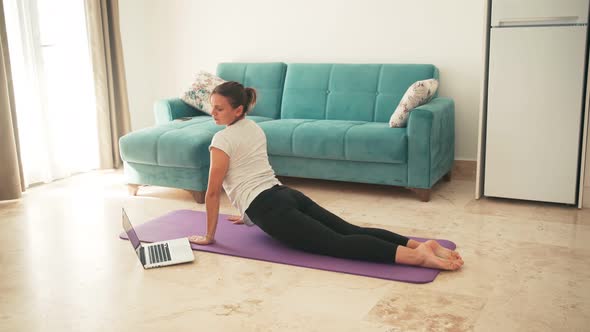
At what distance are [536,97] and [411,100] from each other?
0.78 metres

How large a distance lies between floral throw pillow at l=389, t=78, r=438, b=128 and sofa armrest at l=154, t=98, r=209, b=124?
1777mm

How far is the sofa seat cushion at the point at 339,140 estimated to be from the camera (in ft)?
13.7

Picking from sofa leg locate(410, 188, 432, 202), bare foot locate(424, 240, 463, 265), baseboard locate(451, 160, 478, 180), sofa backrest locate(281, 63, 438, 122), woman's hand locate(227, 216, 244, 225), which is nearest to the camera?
bare foot locate(424, 240, 463, 265)

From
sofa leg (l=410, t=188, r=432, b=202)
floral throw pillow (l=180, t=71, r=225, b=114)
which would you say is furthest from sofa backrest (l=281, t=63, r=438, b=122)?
sofa leg (l=410, t=188, r=432, b=202)

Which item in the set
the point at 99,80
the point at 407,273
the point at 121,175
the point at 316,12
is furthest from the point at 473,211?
the point at 99,80

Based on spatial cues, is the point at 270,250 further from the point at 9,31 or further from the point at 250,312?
the point at 9,31

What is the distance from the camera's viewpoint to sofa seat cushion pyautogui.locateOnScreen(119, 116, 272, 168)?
4227mm

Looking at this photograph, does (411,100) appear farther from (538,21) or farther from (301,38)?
(301,38)

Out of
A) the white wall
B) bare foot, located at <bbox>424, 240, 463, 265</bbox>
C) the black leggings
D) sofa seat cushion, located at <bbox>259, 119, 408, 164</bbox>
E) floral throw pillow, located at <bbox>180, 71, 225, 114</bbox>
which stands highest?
the white wall

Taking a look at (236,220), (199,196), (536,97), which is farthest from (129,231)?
(536,97)

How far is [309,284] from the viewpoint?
111 inches

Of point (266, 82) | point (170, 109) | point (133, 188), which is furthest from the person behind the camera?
point (266, 82)

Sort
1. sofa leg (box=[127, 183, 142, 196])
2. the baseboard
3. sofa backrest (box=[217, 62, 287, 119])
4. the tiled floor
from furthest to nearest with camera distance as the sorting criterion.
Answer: sofa backrest (box=[217, 62, 287, 119]) < the baseboard < sofa leg (box=[127, 183, 142, 196]) < the tiled floor

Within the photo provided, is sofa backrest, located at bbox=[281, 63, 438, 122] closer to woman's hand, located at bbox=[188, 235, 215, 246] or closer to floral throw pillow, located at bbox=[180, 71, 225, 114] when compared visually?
floral throw pillow, located at bbox=[180, 71, 225, 114]
